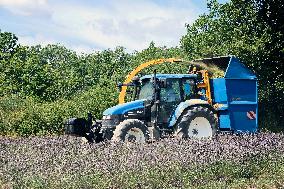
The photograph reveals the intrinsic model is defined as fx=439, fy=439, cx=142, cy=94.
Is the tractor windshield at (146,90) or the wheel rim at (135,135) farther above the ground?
the tractor windshield at (146,90)

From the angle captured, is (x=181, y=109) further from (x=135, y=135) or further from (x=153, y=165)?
(x=153, y=165)

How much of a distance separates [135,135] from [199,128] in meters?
2.19

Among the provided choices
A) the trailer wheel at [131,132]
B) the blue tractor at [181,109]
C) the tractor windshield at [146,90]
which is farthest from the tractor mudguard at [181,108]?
the trailer wheel at [131,132]

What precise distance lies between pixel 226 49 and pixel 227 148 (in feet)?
31.4

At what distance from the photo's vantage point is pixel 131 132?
11.8 m

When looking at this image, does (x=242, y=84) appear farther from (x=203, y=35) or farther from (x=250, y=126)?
(x=203, y=35)

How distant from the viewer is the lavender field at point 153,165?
7.57 m

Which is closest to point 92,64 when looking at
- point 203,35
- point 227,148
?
point 203,35

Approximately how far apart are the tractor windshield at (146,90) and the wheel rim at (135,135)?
1441 millimetres

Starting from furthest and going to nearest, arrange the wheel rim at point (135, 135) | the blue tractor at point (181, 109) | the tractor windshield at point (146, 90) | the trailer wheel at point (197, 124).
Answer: the tractor windshield at point (146, 90) < the trailer wheel at point (197, 124) < the blue tractor at point (181, 109) < the wheel rim at point (135, 135)

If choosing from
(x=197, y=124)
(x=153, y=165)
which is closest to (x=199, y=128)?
(x=197, y=124)

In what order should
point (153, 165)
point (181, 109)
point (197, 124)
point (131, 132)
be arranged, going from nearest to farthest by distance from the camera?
1. point (153, 165)
2. point (131, 132)
3. point (181, 109)
4. point (197, 124)

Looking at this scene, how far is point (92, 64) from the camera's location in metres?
58.7

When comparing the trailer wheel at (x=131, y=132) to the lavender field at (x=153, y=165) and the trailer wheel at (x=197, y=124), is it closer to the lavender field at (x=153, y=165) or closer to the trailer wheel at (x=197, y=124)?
the lavender field at (x=153, y=165)
